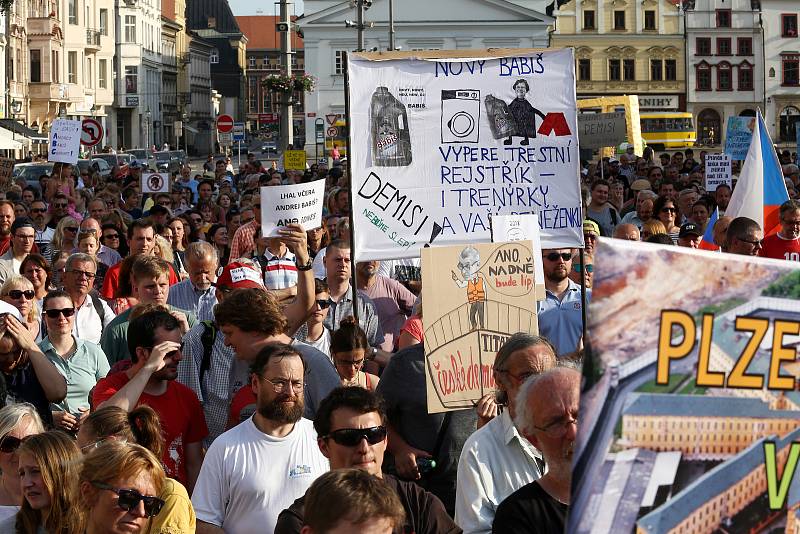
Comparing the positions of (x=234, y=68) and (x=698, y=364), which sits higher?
(x=234, y=68)

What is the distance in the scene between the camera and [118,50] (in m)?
106

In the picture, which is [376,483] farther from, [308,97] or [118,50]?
[118,50]

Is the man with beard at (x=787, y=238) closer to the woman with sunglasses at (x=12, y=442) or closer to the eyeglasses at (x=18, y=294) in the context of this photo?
the eyeglasses at (x=18, y=294)

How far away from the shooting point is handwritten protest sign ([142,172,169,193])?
20.9 m

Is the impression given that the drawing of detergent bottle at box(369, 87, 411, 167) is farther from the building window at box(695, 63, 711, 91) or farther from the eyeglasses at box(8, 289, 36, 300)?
the building window at box(695, 63, 711, 91)

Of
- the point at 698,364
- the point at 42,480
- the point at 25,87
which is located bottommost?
the point at 42,480

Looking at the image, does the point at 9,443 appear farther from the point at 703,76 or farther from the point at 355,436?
the point at 703,76

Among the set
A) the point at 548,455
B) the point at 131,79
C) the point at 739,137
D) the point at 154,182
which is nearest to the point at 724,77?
the point at 131,79

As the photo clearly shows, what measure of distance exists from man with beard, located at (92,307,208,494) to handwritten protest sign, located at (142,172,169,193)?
14.7m

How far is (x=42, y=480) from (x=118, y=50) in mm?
103966

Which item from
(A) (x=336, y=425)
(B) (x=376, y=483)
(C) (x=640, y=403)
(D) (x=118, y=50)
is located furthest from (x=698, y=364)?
(D) (x=118, y=50)

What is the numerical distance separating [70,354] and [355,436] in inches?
117

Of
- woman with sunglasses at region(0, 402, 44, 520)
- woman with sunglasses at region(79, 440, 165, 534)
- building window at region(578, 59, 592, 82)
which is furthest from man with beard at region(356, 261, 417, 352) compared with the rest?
building window at region(578, 59, 592, 82)

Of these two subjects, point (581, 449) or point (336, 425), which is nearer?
point (581, 449)
